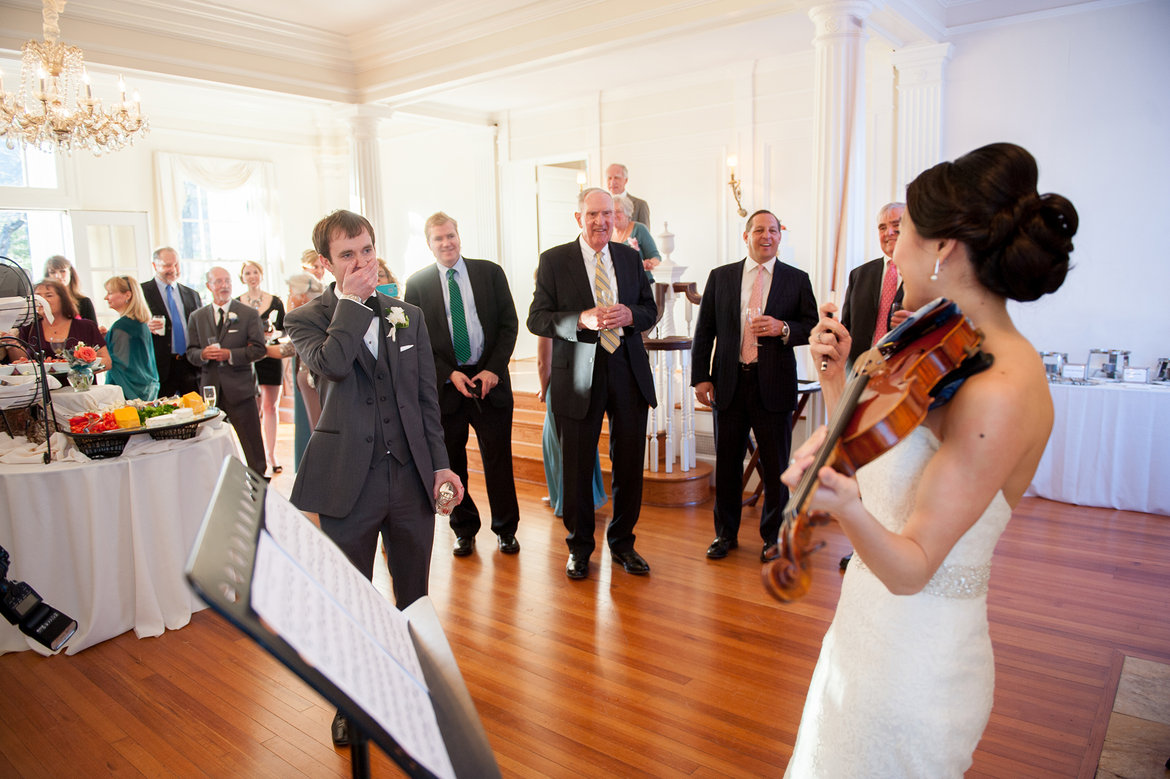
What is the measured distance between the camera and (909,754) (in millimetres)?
1273

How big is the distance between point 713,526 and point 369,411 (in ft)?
9.61

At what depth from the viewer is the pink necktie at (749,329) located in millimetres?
4059

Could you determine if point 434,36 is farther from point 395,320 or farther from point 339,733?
point 339,733

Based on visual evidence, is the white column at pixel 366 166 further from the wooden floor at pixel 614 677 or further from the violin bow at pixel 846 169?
the wooden floor at pixel 614 677

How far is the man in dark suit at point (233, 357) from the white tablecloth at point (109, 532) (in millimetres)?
2098

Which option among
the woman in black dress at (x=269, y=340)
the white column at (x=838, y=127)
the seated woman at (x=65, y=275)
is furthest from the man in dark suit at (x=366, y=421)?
the woman in black dress at (x=269, y=340)

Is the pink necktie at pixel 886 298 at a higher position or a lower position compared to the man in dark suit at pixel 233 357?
higher

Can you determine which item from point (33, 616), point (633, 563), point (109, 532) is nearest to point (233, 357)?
point (109, 532)

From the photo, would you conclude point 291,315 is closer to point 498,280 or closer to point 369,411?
point 369,411

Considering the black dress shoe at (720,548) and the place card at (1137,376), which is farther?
the place card at (1137,376)

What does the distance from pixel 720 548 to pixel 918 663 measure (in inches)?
117

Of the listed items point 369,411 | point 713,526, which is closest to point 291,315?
point 369,411

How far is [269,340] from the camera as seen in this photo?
630 centimetres

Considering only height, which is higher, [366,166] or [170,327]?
[366,166]
